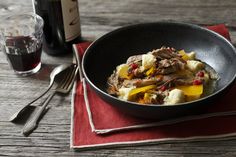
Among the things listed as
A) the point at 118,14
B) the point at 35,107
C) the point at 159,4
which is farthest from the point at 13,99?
the point at 159,4

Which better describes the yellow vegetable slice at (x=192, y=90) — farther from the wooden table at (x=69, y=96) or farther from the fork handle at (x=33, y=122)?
the fork handle at (x=33, y=122)

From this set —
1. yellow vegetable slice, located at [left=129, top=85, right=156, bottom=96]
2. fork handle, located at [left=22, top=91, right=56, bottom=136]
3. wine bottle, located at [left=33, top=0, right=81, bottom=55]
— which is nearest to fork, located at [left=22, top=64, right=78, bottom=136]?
fork handle, located at [left=22, top=91, right=56, bottom=136]

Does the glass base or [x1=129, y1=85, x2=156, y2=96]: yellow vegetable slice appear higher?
[x1=129, y1=85, x2=156, y2=96]: yellow vegetable slice

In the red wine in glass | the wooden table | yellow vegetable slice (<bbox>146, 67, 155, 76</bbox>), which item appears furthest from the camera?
the red wine in glass

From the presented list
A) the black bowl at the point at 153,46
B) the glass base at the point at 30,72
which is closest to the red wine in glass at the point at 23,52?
the glass base at the point at 30,72

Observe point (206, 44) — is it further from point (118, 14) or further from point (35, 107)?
point (35, 107)

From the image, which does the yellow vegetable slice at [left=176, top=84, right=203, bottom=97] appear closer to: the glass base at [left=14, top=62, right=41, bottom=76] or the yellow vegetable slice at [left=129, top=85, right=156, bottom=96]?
the yellow vegetable slice at [left=129, top=85, right=156, bottom=96]

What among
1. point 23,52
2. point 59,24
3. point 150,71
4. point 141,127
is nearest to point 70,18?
point 59,24

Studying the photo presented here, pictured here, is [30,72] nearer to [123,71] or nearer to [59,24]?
[59,24]
